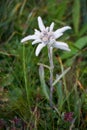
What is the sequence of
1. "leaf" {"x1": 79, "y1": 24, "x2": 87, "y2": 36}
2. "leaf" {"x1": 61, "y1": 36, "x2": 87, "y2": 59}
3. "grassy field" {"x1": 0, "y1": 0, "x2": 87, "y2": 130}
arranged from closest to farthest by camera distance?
"grassy field" {"x1": 0, "y1": 0, "x2": 87, "y2": 130} < "leaf" {"x1": 61, "y1": 36, "x2": 87, "y2": 59} < "leaf" {"x1": 79, "y1": 24, "x2": 87, "y2": 36}

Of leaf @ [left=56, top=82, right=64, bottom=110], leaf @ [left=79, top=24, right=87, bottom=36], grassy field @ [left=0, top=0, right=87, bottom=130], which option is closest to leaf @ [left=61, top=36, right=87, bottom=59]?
grassy field @ [left=0, top=0, right=87, bottom=130]

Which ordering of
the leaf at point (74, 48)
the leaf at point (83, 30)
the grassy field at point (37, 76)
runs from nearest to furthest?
the grassy field at point (37, 76) → the leaf at point (74, 48) → the leaf at point (83, 30)

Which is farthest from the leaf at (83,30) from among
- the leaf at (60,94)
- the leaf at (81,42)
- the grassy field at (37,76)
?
the leaf at (60,94)

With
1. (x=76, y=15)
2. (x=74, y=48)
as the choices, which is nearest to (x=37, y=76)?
(x=74, y=48)

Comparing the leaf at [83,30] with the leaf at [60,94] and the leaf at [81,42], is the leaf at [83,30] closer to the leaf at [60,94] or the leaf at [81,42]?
the leaf at [81,42]

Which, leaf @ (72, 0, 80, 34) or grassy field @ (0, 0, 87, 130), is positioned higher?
leaf @ (72, 0, 80, 34)

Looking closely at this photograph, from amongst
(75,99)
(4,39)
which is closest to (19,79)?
(75,99)

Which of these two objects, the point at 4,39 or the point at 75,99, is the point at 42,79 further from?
the point at 4,39

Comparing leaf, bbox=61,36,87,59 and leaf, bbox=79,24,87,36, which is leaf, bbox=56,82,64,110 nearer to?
leaf, bbox=61,36,87,59
